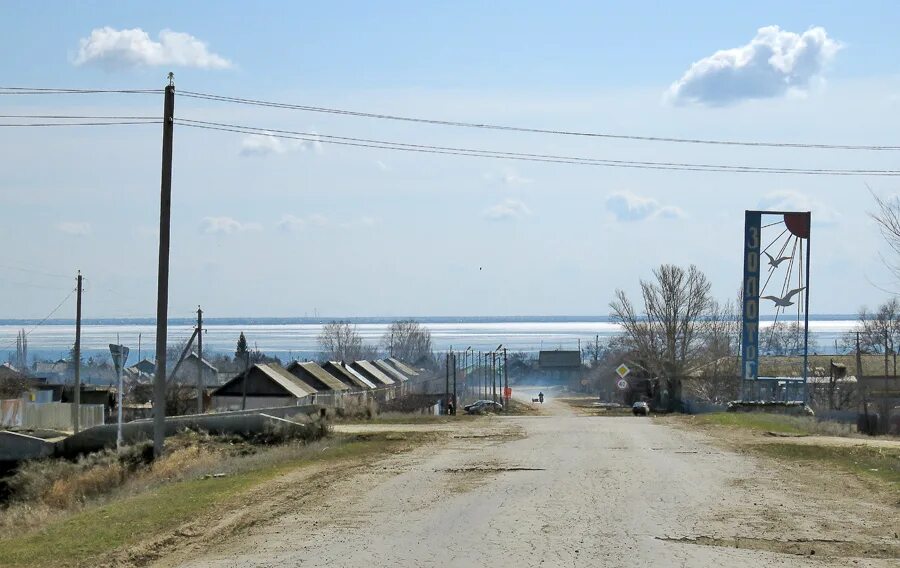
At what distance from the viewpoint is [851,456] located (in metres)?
22.0

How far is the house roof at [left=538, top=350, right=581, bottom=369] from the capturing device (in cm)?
16038

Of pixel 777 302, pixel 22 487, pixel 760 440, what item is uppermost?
pixel 777 302

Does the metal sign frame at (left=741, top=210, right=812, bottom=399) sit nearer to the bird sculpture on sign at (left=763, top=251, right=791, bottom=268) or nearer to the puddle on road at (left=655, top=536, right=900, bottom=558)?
the bird sculpture on sign at (left=763, top=251, right=791, bottom=268)

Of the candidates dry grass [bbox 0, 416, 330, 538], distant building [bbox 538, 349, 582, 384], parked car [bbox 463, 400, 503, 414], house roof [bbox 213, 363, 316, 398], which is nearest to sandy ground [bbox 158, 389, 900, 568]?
dry grass [bbox 0, 416, 330, 538]

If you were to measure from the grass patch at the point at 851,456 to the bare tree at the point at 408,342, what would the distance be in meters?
134

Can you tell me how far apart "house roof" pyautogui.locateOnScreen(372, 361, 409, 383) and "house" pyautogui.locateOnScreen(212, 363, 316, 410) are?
3524 centimetres

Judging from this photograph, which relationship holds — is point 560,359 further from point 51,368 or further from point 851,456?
point 851,456

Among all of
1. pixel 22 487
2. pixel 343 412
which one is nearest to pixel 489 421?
pixel 343 412

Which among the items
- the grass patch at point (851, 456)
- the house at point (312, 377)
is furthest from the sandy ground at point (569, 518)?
the house at point (312, 377)

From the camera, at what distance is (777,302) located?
4209 cm

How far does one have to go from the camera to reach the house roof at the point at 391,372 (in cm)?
10112

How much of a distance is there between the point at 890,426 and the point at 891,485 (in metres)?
36.2

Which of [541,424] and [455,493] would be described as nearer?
[455,493]

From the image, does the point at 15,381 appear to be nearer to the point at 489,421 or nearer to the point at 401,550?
the point at 489,421
